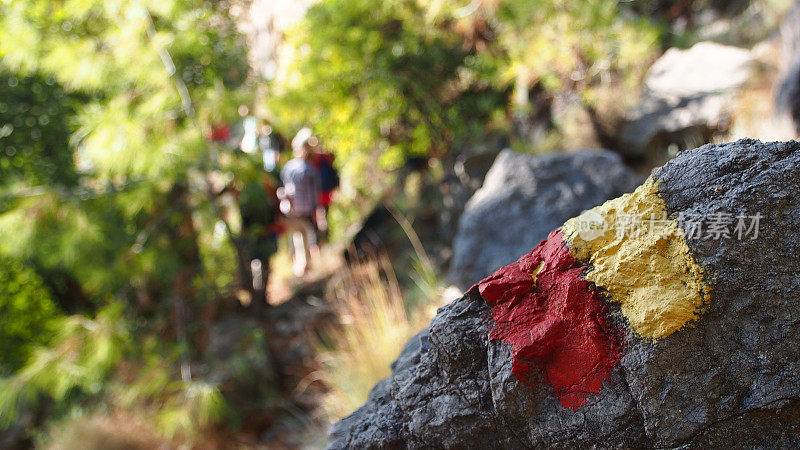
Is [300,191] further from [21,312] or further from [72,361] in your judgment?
[21,312]

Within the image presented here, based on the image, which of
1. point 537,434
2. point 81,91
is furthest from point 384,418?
point 81,91

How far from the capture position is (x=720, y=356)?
1.12 meters

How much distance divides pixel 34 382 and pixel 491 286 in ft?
12.3

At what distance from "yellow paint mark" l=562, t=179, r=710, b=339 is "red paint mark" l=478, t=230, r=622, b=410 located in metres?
0.05

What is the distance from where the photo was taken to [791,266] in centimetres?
111

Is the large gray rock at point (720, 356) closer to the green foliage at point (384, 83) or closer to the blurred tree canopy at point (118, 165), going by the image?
the blurred tree canopy at point (118, 165)

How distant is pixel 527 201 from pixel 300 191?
258 centimetres

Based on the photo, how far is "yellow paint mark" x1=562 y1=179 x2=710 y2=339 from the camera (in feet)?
3.72

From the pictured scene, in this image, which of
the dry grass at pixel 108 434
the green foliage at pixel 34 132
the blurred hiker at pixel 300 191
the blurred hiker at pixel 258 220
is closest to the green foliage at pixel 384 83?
the blurred hiker at pixel 300 191

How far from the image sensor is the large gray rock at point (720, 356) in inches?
43.5

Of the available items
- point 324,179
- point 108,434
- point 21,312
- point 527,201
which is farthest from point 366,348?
point 21,312

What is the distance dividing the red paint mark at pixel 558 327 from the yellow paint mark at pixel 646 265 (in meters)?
0.05

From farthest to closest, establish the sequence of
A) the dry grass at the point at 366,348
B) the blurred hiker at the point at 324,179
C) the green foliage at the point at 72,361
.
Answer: the blurred hiker at the point at 324,179, the green foliage at the point at 72,361, the dry grass at the point at 366,348

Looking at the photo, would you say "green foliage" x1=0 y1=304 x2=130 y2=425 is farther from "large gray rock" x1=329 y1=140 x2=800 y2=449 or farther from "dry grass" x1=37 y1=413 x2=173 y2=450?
"large gray rock" x1=329 y1=140 x2=800 y2=449
